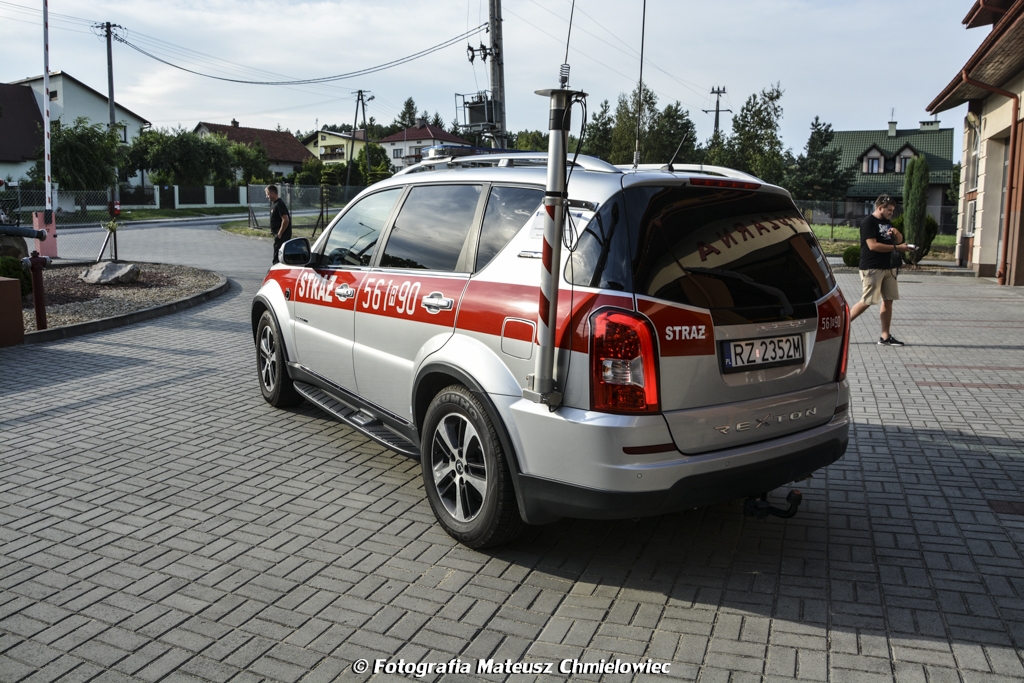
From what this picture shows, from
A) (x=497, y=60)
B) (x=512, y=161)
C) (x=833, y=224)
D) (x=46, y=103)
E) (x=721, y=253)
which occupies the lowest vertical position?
(x=721, y=253)

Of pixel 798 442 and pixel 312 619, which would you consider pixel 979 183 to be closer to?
pixel 798 442

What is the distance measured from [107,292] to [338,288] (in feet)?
34.5

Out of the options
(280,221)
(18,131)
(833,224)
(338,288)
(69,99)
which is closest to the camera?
(338,288)

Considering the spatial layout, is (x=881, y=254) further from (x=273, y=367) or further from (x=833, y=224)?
(x=833, y=224)

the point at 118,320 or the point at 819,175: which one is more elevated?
the point at 819,175

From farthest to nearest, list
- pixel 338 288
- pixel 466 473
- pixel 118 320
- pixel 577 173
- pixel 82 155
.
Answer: pixel 82 155
pixel 118 320
pixel 338 288
pixel 466 473
pixel 577 173

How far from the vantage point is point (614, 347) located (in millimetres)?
3322

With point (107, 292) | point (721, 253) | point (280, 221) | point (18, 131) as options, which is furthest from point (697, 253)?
point (18, 131)

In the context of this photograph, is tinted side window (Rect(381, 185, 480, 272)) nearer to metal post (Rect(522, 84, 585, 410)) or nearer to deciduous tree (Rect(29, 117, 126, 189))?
metal post (Rect(522, 84, 585, 410))

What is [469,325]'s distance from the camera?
402 centimetres

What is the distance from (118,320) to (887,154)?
70498 mm

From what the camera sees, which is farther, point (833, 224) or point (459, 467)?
point (833, 224)

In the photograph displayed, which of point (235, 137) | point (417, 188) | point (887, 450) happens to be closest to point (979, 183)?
point (887, 450)

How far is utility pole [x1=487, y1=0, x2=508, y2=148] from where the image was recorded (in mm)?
23719
